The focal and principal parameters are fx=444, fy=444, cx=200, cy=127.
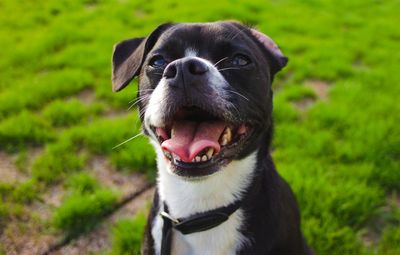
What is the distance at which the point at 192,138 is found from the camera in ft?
7.39

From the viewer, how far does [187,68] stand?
2.07 m

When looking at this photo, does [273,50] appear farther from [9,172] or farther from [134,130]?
[9,172]

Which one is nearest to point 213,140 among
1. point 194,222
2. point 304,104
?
point 194,222

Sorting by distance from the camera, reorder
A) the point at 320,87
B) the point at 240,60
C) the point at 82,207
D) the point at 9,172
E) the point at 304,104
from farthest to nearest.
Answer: the point at 320,87 < the point at 304,104 < the point at 9,172 < the point at 82,207 < the point at 240,60

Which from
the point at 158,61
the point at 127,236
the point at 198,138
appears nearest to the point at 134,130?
the point at 127,236

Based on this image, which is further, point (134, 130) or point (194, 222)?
point (134, 130)

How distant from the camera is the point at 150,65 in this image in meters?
2.48

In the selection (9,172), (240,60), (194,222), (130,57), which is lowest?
(9,172)

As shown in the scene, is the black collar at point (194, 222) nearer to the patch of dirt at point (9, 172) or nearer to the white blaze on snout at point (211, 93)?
the white blaze on snout at point (211, 93)

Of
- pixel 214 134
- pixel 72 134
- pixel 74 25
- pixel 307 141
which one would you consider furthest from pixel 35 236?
pixel 74 25

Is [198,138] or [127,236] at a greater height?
[198,138]

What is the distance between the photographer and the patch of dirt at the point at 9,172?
383 cm

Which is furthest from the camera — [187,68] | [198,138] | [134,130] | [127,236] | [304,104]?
[304,104]

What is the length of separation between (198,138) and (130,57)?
2.56ft
